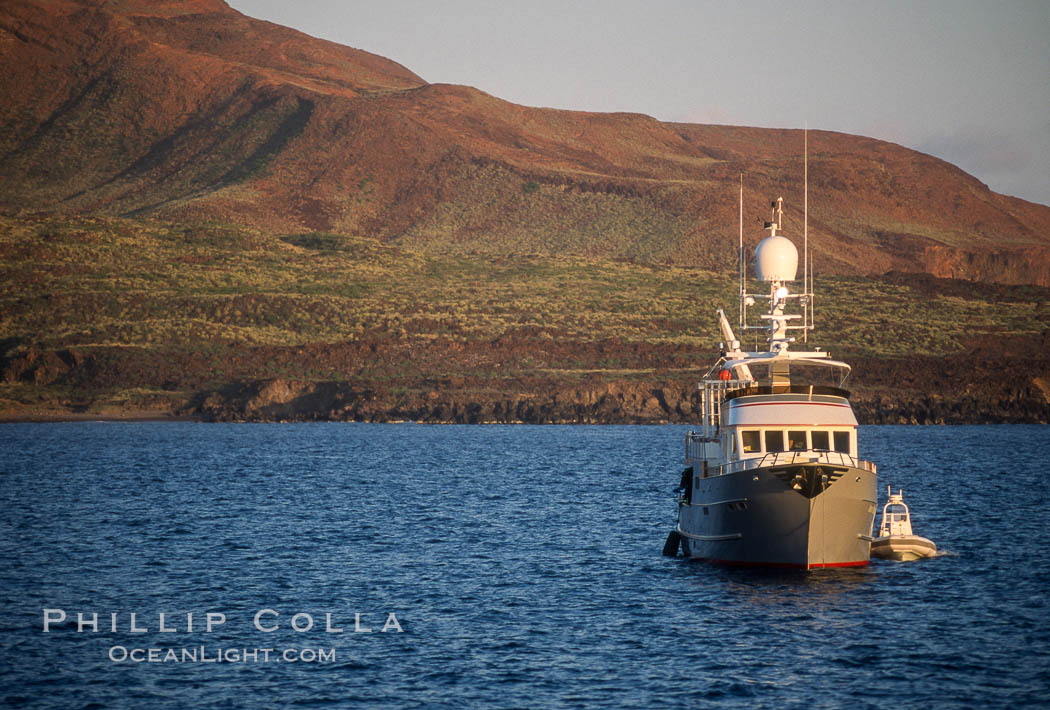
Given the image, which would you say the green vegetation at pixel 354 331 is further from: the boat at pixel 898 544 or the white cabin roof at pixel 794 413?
the white cabin roof at pixel 794 413

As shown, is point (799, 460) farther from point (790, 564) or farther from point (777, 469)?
point (790, 564)

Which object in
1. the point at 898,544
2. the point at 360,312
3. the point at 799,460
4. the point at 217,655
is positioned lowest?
the point at 217,655

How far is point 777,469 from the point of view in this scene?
36.7m

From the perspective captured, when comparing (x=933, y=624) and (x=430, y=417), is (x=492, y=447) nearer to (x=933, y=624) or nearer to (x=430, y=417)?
(x=430, y=417)

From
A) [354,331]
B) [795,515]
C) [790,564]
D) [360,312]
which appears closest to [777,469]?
[795,515]

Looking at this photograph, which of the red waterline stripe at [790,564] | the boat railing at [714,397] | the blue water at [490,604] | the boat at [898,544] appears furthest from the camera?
the boat at [898,544]

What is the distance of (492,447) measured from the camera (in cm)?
11838

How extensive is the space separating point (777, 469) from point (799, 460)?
5.38 feet

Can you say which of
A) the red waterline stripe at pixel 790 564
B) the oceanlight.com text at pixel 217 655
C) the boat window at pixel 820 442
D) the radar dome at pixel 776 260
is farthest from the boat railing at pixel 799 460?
the oceanlight.com text at pixel 217 655

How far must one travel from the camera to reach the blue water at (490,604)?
2828 centimetres

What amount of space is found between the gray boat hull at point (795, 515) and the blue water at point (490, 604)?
857mm

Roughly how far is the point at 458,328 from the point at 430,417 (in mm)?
21488

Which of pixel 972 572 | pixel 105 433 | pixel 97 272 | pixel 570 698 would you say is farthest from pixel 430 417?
pixel 570 698

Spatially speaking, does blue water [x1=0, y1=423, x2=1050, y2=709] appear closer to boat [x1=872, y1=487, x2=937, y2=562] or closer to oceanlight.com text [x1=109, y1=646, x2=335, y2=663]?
oceanlight.com text [x1=109, y1=646, x2=335, y2=663]
